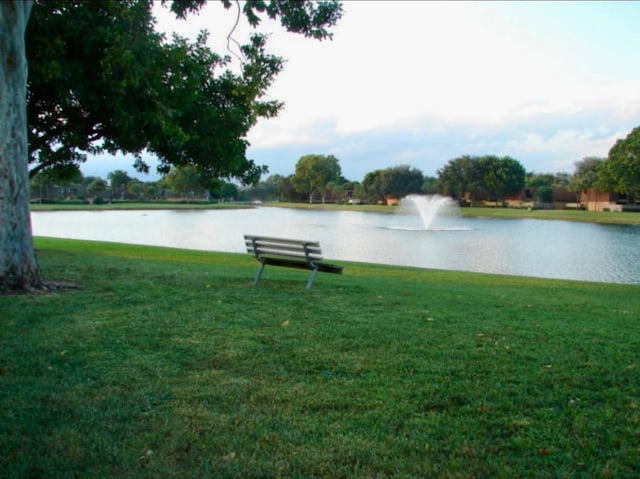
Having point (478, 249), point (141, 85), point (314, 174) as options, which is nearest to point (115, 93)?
point (141, 85)

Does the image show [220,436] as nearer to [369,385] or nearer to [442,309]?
[369,385]

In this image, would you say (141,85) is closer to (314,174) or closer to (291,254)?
(291,254)

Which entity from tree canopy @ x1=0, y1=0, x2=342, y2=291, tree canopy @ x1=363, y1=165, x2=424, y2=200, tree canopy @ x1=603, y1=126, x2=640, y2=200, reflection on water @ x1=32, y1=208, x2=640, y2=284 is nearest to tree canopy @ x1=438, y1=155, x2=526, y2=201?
tree canopy @ x1=363, y1=165, x2=424, y2=200

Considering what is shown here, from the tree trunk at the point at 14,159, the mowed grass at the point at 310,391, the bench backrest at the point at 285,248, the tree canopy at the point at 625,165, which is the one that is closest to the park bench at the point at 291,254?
the bench backrest at the point at 285,248

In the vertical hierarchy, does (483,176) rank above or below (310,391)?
above

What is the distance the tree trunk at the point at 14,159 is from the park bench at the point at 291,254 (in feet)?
11.7

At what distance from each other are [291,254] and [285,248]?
16 centimetres

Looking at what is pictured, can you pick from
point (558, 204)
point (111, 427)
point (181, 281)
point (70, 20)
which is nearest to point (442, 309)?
point (181, 281)

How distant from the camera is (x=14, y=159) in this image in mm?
9273

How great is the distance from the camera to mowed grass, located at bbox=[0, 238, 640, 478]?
3529 millimetres

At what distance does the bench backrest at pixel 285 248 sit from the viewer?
10641mm

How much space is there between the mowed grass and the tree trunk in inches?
35.7

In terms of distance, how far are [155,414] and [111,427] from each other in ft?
1.04

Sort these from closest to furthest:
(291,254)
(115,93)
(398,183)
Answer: (291,254), (115,93), (398,183)
